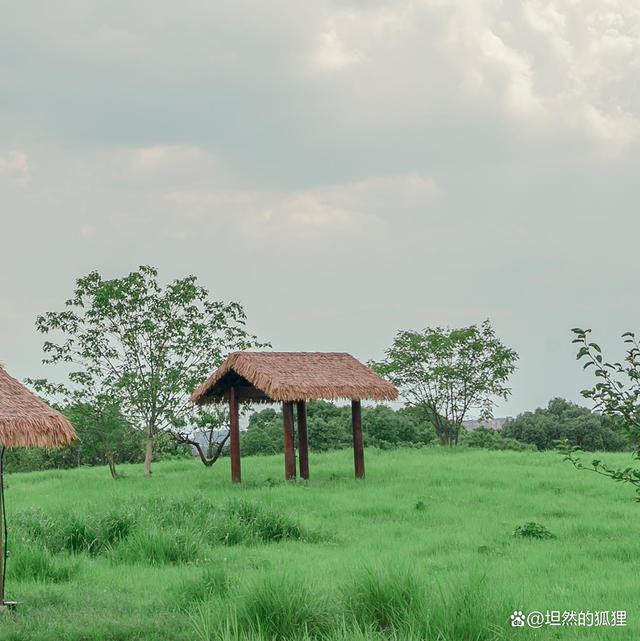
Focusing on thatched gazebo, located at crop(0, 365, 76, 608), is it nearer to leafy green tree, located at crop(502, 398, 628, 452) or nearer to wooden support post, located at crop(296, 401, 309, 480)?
wooden support post, located at crop(296, 401, 309, 480)

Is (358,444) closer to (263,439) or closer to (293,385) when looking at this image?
(293,385)

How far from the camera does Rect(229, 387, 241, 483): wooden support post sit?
2112 centimetres

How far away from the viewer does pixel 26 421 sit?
9055 mm

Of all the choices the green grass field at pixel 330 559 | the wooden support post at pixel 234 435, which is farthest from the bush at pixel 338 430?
the wooden support post at pixel 234 435

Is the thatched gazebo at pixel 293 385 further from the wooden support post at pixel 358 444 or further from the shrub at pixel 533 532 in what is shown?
the shrub at pixel 533 532

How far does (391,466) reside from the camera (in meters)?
23.6

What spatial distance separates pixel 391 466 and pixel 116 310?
8561 mm

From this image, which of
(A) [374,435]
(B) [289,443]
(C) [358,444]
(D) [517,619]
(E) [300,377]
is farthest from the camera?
(A) [374,435]

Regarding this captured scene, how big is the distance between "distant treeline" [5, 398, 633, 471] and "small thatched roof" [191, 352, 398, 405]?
10131 millimetres

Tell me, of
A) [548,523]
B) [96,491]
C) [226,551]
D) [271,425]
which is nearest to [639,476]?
[226,551]

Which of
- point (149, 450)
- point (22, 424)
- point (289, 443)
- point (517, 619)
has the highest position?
point (22, 424)

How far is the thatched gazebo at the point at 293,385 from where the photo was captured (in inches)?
781

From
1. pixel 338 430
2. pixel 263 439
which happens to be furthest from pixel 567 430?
pixel 263 439

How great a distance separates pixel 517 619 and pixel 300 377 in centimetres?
1293
